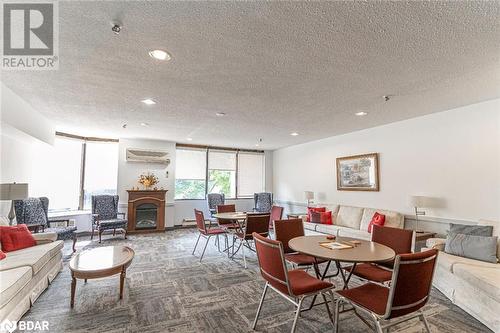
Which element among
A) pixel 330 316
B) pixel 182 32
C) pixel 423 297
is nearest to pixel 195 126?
pixel 182 32

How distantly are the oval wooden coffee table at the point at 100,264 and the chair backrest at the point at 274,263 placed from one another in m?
1.79

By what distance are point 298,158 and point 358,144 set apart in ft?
7.53

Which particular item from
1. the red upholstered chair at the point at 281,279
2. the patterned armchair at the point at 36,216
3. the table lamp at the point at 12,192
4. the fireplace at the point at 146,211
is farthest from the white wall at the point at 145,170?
the red upholstered chair at the point at 281,279

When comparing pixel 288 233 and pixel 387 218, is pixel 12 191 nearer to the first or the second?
pixel 288 233

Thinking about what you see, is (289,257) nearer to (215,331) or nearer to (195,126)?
(215,331)

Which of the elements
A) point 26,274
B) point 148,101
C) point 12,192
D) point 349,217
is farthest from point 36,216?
point 349,217

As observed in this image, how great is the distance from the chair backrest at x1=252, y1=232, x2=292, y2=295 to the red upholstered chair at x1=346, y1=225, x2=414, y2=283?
0.97 meters

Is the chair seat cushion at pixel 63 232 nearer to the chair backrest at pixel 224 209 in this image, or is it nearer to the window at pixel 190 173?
the chair backrest at pixel 224 209

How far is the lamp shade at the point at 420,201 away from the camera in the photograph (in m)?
4.18

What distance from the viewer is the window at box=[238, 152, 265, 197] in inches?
346

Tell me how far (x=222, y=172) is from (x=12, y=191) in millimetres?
5534

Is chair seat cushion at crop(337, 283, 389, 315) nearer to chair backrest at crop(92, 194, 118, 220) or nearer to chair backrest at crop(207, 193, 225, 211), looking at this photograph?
chair backrest at crop(207, 193, 225, 211)

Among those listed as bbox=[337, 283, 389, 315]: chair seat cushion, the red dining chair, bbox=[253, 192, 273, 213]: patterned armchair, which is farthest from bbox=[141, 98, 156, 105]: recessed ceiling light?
bbox=[253, 192, 273, 213]: patterned armchair

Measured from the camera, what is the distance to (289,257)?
3141 mm
